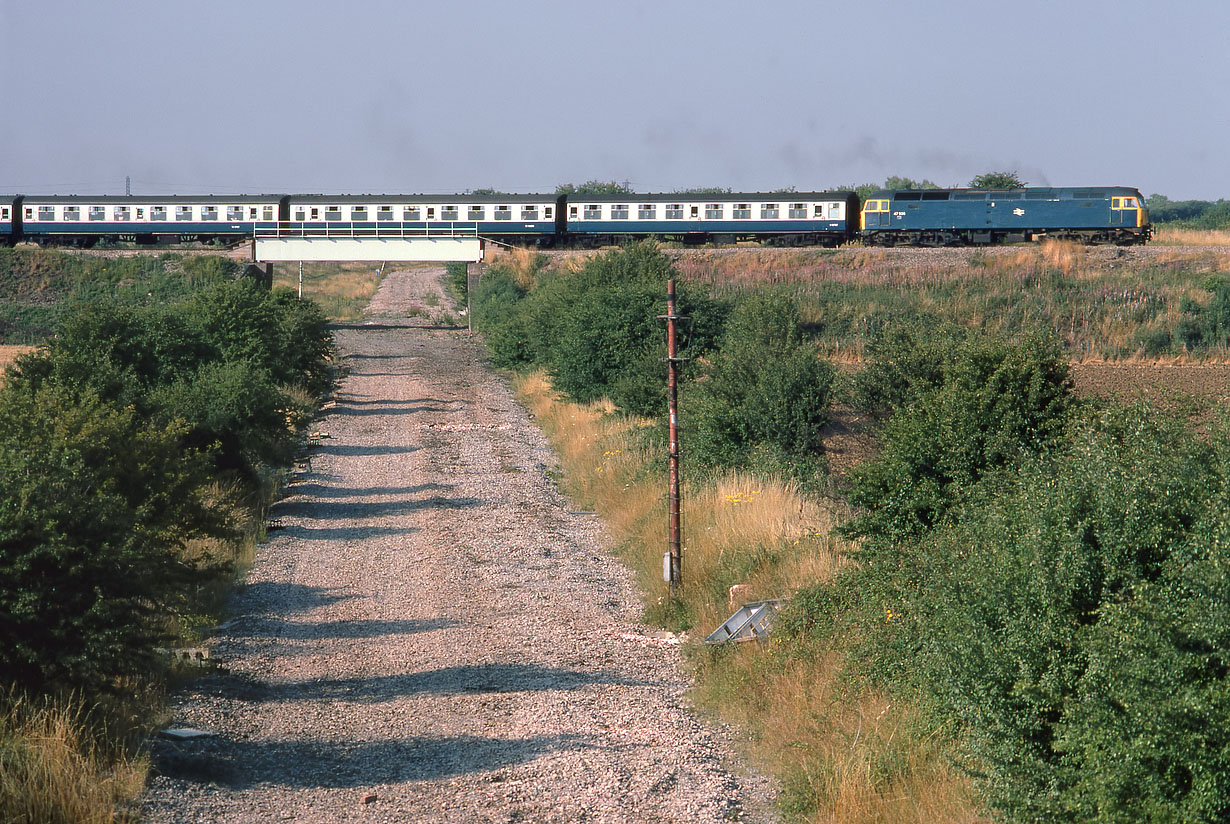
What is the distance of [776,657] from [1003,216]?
4534 cm

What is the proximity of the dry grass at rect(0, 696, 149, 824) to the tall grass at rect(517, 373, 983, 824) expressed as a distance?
14.1ft

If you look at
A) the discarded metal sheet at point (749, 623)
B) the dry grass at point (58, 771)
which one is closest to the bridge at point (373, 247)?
the discarded metal sheet at point (749, 623)

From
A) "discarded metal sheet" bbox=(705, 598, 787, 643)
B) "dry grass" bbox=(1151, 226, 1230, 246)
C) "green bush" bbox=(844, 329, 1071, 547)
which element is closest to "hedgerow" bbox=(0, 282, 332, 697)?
"discarded metal sheet" bbox=(705, 598, 787, 643)

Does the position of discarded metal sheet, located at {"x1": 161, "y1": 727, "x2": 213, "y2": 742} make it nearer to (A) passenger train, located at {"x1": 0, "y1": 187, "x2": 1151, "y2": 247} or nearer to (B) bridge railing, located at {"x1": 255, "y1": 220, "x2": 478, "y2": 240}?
(A) passenger train, located at {"x1": 0, "y1": 187, "x2": 1151, "y2": 247}

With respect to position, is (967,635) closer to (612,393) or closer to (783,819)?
(783,819)

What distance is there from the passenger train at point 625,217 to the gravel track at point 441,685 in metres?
34.1

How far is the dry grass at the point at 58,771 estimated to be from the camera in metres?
6.29

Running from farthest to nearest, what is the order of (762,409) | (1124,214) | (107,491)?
(1124,214), (762,409), (107,491)

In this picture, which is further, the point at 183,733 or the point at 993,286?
the point at 993,286

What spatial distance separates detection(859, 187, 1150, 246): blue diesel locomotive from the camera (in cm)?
4994

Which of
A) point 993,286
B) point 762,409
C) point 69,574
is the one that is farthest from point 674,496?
point 993,286

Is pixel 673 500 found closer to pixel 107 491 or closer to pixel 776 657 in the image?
pixel 776 657

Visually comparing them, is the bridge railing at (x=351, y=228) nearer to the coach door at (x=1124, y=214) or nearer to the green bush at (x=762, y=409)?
the coach door at (x=1124, y=214)

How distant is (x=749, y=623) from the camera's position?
10.8 metres
